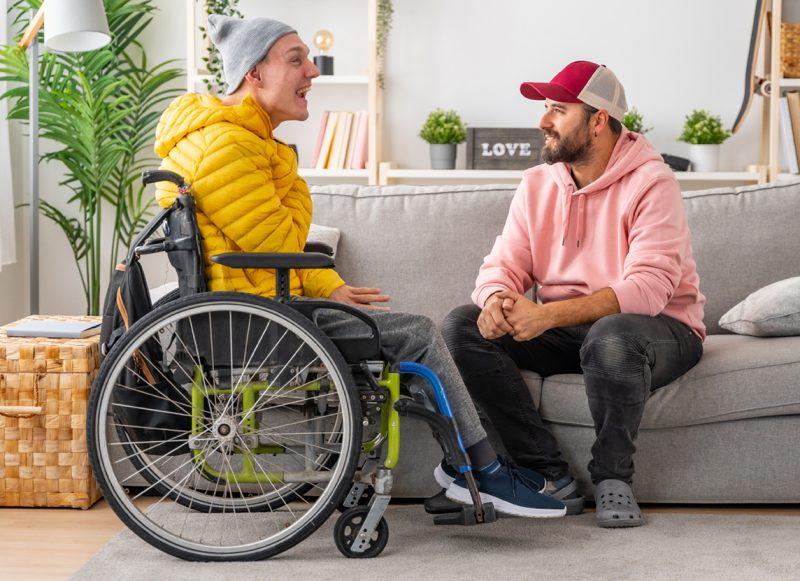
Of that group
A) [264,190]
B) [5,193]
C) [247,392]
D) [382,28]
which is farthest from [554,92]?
[5,193]

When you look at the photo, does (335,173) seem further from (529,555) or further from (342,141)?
(529,555)

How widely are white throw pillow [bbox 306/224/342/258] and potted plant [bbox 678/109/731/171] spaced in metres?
1.64

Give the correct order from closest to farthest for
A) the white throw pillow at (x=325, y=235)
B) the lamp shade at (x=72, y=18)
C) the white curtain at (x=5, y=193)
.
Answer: the white throw pillow at (x=325, y=235) < the lamp shade at (x=72, y=18) < the white curtain at (x=5, y=193)

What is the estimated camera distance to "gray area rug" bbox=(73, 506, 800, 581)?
194 cm

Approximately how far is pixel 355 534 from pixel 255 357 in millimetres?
412

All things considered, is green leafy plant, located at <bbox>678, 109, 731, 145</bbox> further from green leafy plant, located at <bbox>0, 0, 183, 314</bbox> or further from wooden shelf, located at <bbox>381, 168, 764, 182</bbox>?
green leafy plant, located at <bbox>0, 0, 183, 314</bbox>

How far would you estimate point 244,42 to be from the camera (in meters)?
2.13

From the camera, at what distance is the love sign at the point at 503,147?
3879 millimetres

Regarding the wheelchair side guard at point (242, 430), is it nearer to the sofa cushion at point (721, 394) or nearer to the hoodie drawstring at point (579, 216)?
the sofa cushion at point (721, 394)

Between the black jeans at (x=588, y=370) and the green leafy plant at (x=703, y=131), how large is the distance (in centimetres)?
163

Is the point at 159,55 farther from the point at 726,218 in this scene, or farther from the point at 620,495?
the point at 620,495

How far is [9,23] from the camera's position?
3893 mm

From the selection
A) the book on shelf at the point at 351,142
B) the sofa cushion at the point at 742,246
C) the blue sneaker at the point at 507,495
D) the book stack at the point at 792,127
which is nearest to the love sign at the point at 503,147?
the book on shelf at the point at 351,142

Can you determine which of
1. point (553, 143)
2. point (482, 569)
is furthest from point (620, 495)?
point (553, 143)
